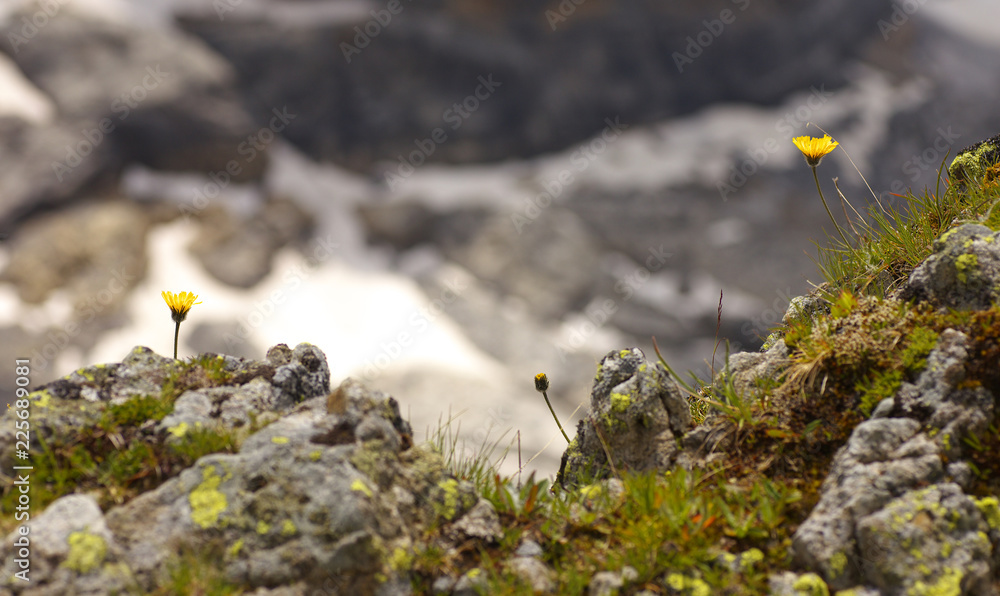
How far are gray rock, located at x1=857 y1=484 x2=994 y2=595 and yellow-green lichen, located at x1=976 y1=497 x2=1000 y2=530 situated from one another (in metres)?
0.03

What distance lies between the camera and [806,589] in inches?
106

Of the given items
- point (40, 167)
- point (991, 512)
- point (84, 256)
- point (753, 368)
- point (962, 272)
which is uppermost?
point (40, 167)

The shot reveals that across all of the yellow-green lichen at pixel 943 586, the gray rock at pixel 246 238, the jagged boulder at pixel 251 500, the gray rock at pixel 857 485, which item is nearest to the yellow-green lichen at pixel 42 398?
the jagged boulder at pixel 251 500

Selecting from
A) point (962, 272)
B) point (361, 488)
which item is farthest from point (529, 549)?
point (962, 272)

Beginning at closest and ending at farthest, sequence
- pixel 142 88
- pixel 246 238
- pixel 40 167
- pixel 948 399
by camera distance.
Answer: pixel 948 399 → pixel 40 167 → pixel 142 88 → pixel 246 238

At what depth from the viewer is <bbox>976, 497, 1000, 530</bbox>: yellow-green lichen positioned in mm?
2732

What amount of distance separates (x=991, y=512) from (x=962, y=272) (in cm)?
149

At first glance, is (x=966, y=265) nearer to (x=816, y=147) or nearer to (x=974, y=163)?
(x=816, y=147)

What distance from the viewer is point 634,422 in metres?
4.00

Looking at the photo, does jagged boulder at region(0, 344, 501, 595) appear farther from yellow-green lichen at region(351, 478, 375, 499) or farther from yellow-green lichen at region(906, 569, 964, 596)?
yellow-green lichen at region(906, 569, 964, 596)

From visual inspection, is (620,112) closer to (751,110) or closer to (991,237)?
(751,110)

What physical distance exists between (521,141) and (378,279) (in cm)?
2350

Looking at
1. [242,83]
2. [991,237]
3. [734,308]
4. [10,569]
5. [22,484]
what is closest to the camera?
[10,569]

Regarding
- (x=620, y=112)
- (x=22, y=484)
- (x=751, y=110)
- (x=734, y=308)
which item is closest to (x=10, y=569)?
(x=22, y=484)
